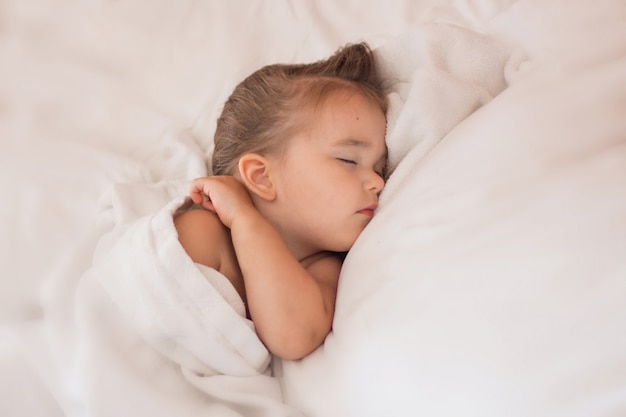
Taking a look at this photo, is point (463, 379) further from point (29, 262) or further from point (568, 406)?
point (29, 262)

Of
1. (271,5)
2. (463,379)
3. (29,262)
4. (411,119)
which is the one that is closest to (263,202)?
(411,119)

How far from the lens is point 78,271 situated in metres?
0.92

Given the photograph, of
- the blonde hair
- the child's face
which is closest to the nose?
the child's face

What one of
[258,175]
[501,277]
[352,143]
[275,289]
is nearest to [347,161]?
[352,143]

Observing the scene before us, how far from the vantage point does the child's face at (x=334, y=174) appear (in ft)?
3.06

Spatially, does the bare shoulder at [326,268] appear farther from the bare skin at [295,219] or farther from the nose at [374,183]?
the nose at [374,183]

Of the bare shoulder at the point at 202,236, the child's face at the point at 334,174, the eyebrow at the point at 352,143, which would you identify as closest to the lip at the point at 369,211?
the child's face at the point at 334,174

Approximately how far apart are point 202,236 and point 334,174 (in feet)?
0.71

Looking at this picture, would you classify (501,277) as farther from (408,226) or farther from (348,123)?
(348,123)

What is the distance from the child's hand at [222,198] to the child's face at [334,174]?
0.08 meters

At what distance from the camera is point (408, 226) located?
31.0 inches

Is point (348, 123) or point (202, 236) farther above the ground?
point (348, 123)

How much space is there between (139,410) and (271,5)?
38.6 inches

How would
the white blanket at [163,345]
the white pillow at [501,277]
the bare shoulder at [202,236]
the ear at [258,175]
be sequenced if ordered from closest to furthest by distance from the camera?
the white pillow at [501,277], the white blanket at [163,345], the bare shoulder at [202,236], the ear at [258,175]
